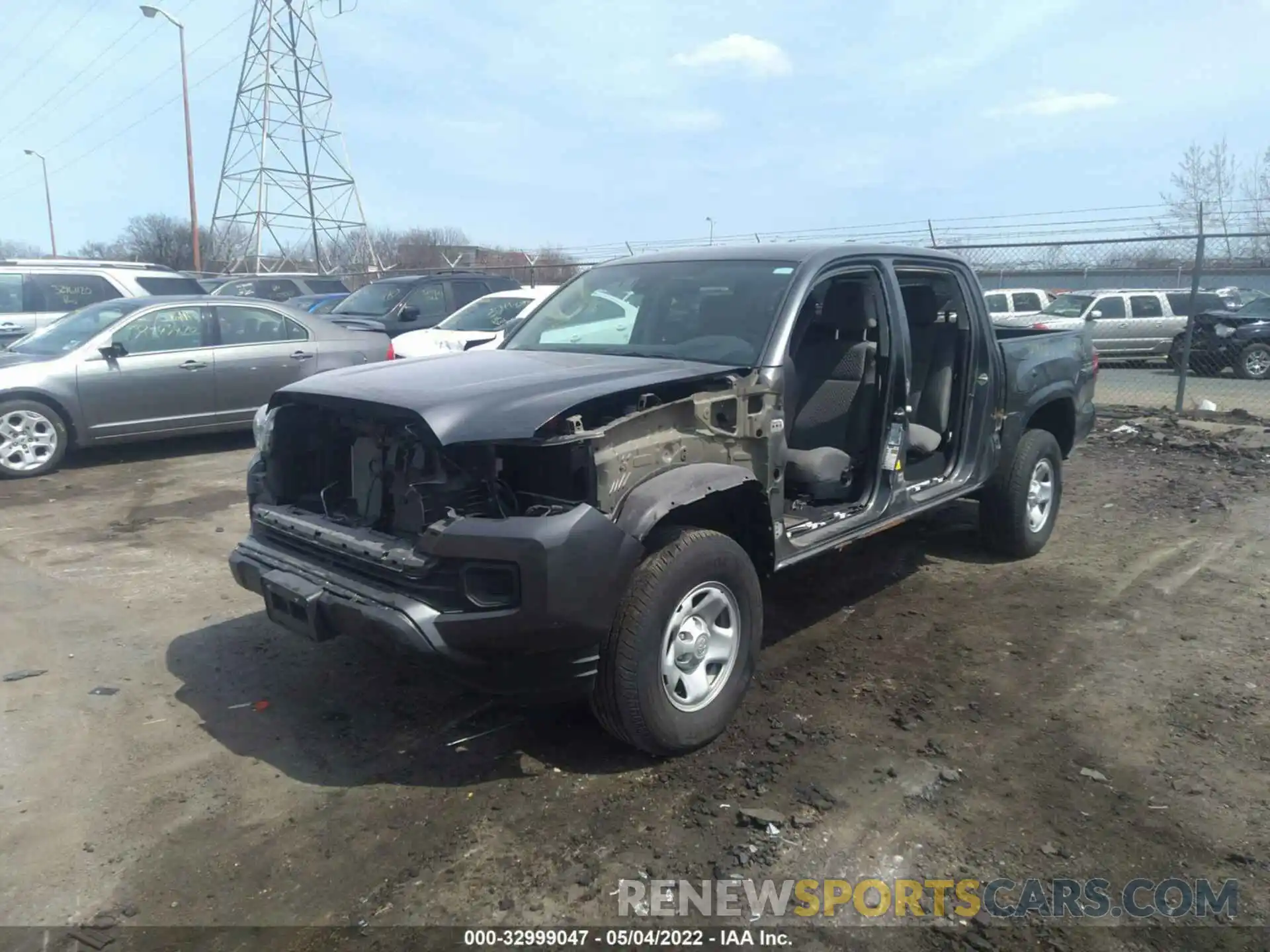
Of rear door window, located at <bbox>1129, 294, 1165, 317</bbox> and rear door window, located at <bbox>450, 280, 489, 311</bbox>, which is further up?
rear door window, located at <bbox>450, 280, 489, 311</bbox>

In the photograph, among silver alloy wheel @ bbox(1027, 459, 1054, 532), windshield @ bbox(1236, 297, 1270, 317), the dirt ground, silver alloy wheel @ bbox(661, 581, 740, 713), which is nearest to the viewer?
the dirt ground

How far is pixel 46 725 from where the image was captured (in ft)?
12.7

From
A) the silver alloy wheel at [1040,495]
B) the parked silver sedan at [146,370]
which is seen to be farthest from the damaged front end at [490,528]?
the parked silver sedan at [146,370]

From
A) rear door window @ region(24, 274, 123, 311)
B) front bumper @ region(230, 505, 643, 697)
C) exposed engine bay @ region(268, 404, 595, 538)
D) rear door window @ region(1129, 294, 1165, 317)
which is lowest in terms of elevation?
front bumper @ region(230, 505, 643, 697)

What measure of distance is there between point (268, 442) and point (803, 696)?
2554 millimetres

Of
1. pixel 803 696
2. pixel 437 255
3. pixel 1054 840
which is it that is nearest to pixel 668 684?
pixel 803 696

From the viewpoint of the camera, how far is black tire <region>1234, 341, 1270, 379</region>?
52.1ft

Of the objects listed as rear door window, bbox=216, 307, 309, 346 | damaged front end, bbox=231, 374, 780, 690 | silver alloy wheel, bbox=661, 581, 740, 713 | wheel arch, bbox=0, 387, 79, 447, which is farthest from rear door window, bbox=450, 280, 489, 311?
silver alloy wheel, bbox=661, 581, 740, 713

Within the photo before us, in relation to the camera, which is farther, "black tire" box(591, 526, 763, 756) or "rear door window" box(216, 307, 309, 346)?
"rear door window" box(216, 307, 309, 346)

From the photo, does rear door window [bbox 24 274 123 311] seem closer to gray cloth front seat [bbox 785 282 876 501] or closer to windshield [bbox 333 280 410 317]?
windshield [bbox 333 280 410 317]

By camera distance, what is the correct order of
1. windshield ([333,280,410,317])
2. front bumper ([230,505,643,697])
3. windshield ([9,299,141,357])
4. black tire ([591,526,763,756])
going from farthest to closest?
windshield ([333,280,410,317]) → windshield ([9,299,141,357]) → black tire ([591,526,763,756]) → front bumper ([230,505,643,697])

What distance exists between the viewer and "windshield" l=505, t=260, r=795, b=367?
164 inches

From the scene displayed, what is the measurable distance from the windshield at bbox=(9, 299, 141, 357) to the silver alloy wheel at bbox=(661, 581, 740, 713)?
756 centimetres

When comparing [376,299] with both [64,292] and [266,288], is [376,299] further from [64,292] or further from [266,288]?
[266,288]
